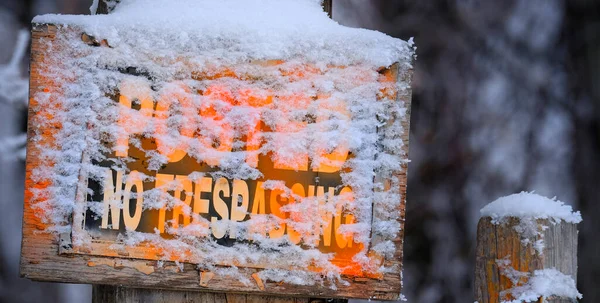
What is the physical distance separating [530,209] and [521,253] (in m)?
0.09

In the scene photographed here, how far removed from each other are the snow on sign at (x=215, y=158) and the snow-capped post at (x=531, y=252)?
225 mm

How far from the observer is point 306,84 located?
4.31 feet

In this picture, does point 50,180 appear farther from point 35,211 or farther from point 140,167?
point 140,167

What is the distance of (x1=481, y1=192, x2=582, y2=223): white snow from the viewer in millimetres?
1343

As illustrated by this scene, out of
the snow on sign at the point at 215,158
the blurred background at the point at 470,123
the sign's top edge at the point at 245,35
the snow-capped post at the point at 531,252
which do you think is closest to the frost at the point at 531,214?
the snow-capped post at the point at 531,252

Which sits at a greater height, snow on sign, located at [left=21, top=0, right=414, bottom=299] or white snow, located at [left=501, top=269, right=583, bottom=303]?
snow on sign, located at [left=21, top=0, right=414, bottom=299]

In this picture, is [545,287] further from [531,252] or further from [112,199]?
[112,199]

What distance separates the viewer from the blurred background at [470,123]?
3.87m

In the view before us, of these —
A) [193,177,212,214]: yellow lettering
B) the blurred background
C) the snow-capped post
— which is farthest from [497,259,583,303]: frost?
the blurred background

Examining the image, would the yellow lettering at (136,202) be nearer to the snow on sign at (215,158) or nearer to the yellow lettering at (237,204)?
the snow on sign at (215,158)

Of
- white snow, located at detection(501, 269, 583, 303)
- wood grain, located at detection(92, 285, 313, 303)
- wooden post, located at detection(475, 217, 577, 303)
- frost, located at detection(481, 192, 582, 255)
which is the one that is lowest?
wood grain, located at detection(92, 285, 313, 303)

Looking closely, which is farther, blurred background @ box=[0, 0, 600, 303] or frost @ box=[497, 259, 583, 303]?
blurred background @ box=[0, 0, 600, 303]

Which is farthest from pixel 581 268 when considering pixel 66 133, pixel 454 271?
pixel 66 133

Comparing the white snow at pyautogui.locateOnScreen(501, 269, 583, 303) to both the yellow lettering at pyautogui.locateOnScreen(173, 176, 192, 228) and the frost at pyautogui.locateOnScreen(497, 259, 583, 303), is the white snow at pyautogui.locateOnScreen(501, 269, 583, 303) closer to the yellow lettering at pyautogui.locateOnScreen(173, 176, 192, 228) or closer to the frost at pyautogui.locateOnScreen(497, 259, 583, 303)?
the frost at pyautogui.locateOnScreen(497, 259, 583, 303)
